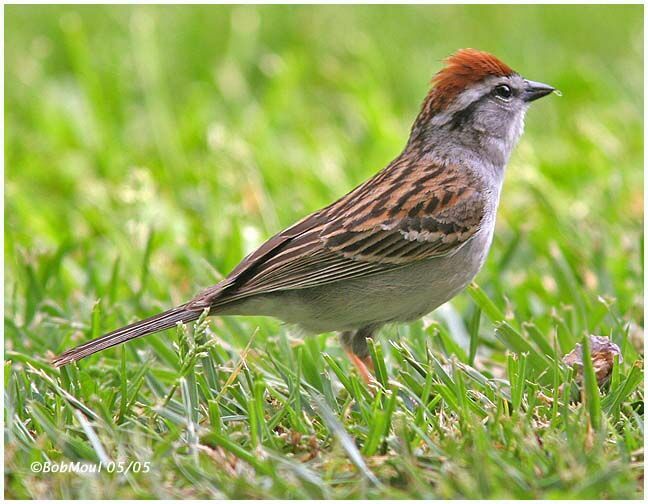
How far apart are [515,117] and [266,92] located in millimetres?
3249

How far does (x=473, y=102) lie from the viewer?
491 centimetres

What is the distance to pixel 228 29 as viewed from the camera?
9219 mm

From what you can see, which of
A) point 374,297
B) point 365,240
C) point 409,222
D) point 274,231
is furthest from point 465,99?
point 274,231

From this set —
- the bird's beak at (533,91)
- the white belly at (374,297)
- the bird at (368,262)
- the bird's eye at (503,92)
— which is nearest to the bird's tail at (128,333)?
the bird at (368,262)

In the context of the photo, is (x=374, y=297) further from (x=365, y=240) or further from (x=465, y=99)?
(x=465, y=99)

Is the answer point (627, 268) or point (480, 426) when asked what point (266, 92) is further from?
point (480, 426)

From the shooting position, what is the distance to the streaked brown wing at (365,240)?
4.37m

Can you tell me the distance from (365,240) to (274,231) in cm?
151

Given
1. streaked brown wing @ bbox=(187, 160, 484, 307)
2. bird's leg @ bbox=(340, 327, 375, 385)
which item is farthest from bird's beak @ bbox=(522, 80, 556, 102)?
bird's leg @ bbox=(340, 327, 375, 385)

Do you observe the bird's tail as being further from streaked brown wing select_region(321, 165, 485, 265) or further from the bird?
streaked brown wing select_region(321, 165, 485, 265)

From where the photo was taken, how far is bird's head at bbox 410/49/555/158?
490 centimetres

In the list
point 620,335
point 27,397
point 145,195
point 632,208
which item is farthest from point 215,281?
point 632,208

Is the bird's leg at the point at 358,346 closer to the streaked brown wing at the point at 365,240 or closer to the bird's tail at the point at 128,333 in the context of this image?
the streaked brown wing at the point at 365,240

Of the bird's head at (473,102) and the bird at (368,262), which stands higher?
the bird's head at (473,102)
